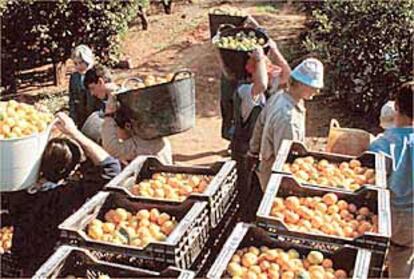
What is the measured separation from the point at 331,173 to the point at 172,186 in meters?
0.92

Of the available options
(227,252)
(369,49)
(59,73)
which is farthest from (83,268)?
(59,73)

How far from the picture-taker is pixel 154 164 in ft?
13.7

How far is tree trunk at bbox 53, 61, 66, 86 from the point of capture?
10.6m

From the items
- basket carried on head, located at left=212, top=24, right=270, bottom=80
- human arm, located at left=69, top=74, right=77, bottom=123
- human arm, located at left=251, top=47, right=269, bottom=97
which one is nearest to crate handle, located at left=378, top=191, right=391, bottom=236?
human arm, located at left=251, top=47, right=269, bottom=97

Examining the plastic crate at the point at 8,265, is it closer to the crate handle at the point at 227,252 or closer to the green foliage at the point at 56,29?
the crate handle at the point at 227,252

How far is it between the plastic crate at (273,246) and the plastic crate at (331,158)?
57 centimetres

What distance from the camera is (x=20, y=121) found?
4160 millimetres

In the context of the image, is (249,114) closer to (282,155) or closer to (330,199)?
(282,155)

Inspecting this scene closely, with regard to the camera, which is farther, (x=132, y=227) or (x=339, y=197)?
(x=339, y=197)

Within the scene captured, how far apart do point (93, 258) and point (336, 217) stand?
48.2 inches

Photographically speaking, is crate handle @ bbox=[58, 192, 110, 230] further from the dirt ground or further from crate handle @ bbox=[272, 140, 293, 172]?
the dirt ground

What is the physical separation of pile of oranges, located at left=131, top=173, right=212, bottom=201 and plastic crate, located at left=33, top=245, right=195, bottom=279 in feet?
2.04

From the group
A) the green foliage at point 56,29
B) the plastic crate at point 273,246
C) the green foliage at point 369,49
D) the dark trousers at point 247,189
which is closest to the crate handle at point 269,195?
the plastic crate at point 273,246

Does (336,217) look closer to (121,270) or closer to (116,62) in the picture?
(121,270)
